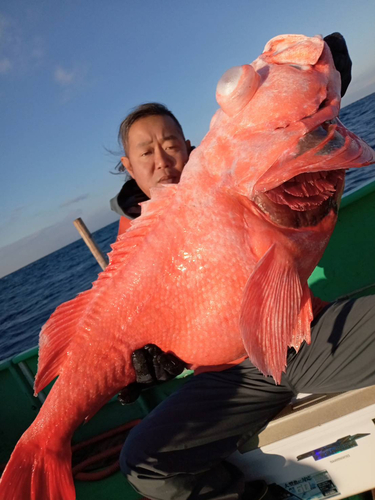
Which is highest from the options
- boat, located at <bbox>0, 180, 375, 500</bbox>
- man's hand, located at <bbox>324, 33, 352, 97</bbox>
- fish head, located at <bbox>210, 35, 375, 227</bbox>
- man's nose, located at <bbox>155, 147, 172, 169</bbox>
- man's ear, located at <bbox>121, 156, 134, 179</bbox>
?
man's ear, located at <bbox>121, 156, 134, 179</bbox>

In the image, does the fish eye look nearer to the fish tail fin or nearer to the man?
the man

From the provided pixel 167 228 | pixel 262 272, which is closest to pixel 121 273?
pixel 167 228

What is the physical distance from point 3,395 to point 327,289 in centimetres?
443

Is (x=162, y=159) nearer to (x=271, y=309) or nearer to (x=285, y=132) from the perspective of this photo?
(x=285, y=132)

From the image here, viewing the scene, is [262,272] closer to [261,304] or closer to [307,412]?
[261,304]

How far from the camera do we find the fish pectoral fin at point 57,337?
2.19m

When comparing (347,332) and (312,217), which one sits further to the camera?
(347,332)

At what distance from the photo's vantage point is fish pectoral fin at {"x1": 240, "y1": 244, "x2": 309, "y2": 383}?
177 cm

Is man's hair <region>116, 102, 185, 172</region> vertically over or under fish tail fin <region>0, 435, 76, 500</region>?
over

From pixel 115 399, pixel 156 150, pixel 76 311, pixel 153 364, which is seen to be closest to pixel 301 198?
pixel 153 364

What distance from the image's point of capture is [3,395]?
4938 millimetres

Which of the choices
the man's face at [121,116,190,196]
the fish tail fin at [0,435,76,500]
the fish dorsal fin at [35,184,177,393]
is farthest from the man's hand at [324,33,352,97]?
the fish tail fin at [0,435,76,500]

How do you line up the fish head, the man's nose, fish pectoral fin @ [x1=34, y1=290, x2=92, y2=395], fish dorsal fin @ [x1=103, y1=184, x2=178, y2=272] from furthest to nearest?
the man's nose
fish pectoral fin @ [x1=34, y1=290, x2=92, y2=395]
fish dorsal fin @ [x1=103, y1=184, x2=178, y2=272]
the fish head

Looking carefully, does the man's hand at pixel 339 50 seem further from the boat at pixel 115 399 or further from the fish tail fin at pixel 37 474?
the fish tail fin at pixel 37 474
